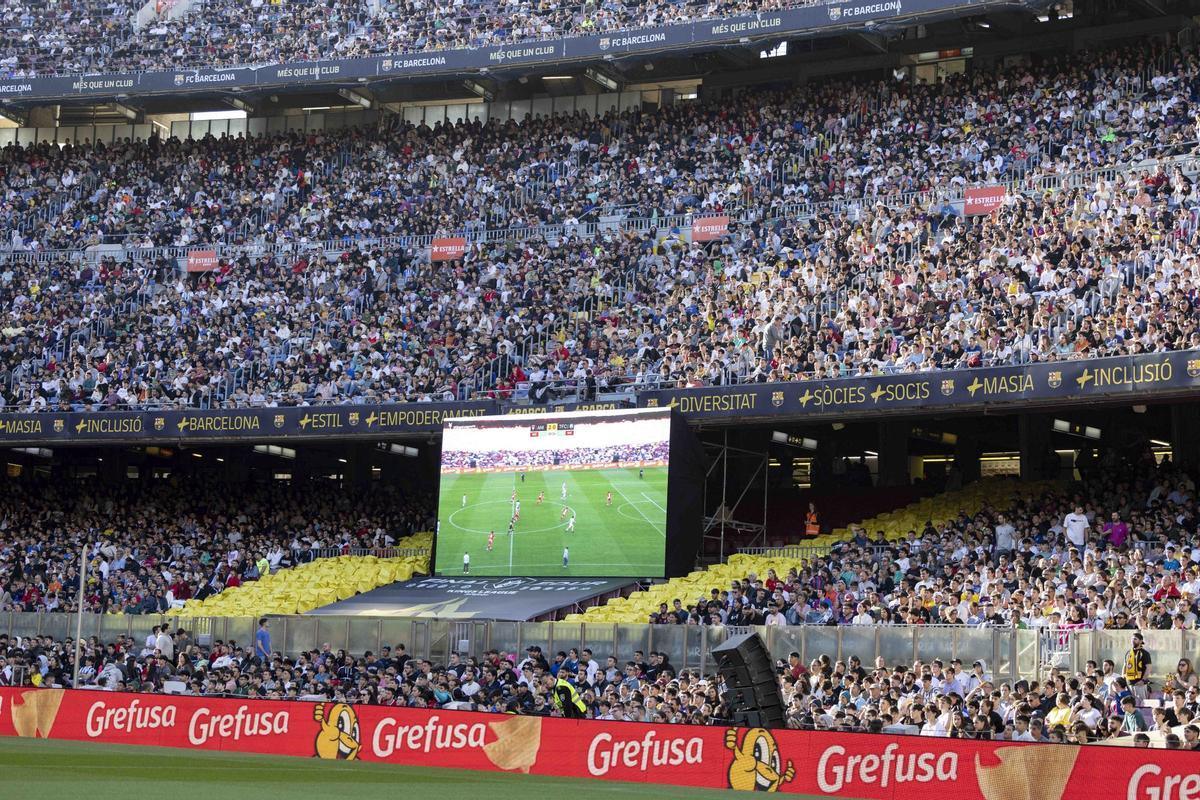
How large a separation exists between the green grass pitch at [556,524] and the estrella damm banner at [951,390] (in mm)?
2025

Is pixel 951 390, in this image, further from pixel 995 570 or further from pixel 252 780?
pixel 252 780

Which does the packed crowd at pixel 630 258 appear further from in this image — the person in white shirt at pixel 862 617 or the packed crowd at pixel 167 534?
the person in white shirt at pixel 862 617

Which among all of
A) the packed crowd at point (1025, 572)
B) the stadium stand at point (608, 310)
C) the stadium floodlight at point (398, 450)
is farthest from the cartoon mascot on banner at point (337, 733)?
the stadium floodlight at point (398, 450)

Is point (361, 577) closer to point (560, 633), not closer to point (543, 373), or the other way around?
point (543, 373)

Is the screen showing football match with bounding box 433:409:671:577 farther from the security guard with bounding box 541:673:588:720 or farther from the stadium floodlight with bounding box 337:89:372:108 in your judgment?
the stadium floodlight with bounding box 337:89:372:108

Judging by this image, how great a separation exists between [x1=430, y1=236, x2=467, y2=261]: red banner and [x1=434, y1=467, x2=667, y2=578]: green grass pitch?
9507mm

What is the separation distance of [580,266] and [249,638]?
14.0m

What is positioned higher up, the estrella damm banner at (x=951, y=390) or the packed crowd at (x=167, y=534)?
the estrella damm banner at (x=951, y=390)

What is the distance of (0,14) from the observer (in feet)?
182

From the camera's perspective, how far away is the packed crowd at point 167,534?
38844mm

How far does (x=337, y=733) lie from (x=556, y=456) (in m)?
14.1

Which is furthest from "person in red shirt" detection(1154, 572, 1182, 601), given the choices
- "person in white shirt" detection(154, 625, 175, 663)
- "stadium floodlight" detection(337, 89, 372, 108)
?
"stadium floodlight" detection(337, 89, 372, 108)

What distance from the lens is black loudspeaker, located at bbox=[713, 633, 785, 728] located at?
65.1 feet

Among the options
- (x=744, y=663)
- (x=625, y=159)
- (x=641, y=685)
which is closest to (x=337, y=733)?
(x=641, y=685)
